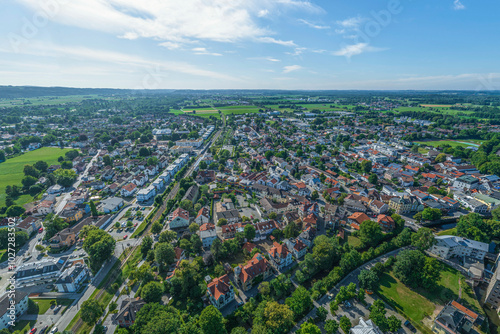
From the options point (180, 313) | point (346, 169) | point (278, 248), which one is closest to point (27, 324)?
point (180, 313)

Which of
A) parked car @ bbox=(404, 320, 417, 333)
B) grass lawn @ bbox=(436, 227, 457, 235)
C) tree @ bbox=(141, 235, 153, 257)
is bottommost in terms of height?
parked car @ bbox=(404, 320, 417, 333)

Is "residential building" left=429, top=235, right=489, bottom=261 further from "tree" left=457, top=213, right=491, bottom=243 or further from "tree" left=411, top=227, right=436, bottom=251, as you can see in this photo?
"tree" left=457, top=213, right=491, bottom=243

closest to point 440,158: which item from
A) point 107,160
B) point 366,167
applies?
point 366,167

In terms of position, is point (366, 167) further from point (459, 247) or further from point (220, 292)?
point (220, 292)

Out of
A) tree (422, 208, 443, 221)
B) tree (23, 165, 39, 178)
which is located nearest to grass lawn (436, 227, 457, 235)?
tree (422, 208, 443, 221)

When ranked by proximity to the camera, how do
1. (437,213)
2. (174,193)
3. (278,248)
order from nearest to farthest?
(278,248) < (437,213) < (174,193)

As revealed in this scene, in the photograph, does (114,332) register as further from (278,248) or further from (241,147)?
(241,147)
